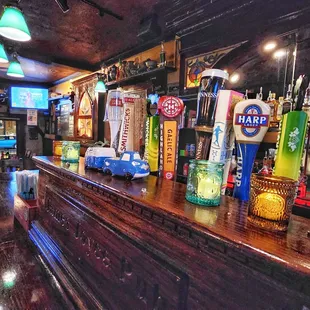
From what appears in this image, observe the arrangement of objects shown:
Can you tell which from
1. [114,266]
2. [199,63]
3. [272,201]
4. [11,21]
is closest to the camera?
[272,201]

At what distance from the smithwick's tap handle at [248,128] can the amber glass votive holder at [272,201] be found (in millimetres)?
196

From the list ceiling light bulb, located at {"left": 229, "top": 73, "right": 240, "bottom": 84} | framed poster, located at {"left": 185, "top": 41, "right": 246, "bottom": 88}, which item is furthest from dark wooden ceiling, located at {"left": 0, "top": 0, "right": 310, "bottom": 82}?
ceiling light bulb, located at {"left": 229, "top": 73, "right": 240, "bottom": 84}

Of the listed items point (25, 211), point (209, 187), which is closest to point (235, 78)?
point (209, 187)

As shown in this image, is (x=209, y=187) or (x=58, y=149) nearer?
(x=209, y=187)

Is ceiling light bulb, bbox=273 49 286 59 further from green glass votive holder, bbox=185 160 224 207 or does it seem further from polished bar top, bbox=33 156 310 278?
green glass votive holder, bbox=185 160 224 207

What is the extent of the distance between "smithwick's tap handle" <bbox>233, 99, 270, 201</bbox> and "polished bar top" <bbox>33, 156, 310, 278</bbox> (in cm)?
14

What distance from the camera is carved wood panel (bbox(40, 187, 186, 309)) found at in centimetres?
70

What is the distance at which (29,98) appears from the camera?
645 cm

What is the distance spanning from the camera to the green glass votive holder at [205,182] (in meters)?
0.67

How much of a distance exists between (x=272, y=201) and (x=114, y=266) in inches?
27.5

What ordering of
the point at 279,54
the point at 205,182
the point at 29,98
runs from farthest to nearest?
the point at 29,98, the point at 279,54, the point at 205,182

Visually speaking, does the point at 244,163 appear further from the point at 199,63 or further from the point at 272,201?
the point at 199,63

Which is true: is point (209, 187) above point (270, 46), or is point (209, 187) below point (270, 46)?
below

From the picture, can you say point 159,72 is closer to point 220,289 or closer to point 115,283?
point 115,283
